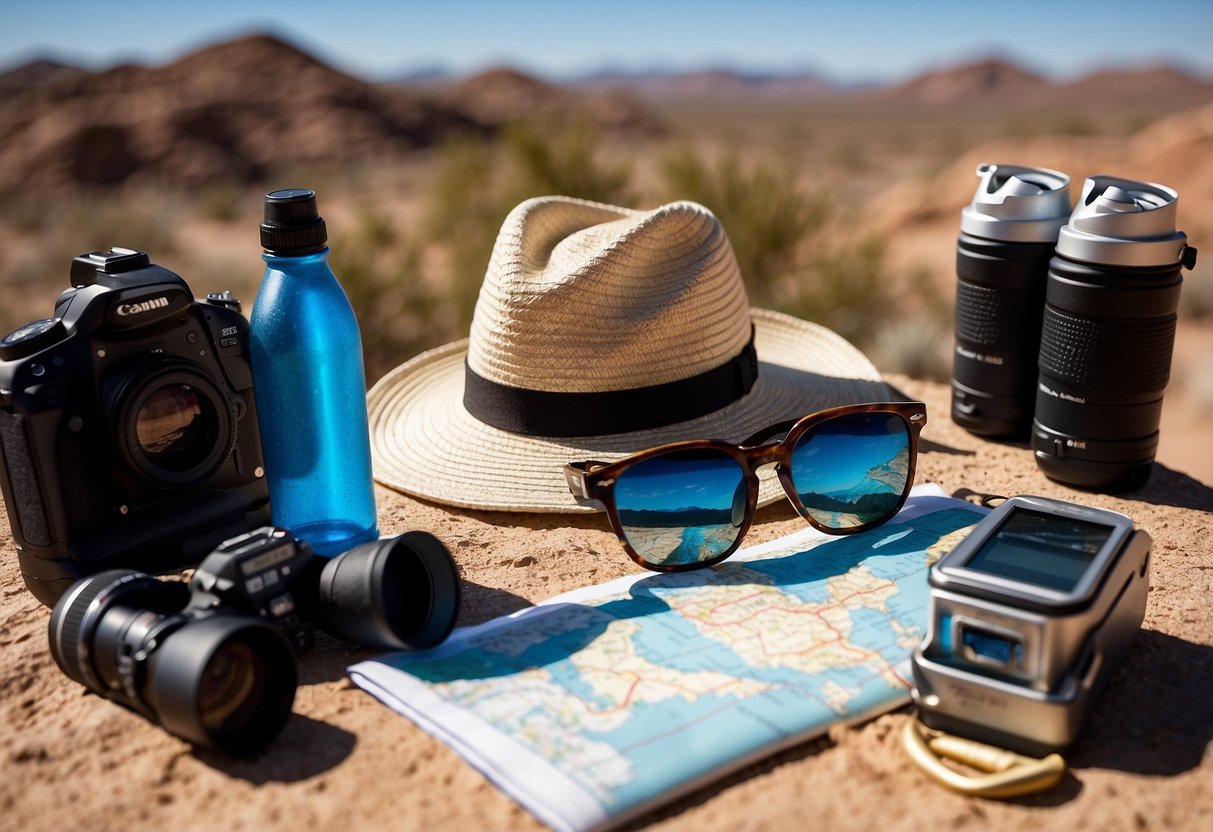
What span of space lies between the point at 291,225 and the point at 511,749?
112cm

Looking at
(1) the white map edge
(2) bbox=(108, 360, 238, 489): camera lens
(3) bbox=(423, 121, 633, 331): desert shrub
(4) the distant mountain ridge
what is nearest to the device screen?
(1) the white map edge

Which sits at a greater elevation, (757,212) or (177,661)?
(177,661)

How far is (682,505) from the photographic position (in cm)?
229

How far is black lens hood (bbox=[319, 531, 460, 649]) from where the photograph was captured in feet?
6.02

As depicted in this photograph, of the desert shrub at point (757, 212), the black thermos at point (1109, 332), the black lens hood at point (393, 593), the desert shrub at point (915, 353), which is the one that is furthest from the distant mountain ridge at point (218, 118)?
the black lens hood at point (393, 593)

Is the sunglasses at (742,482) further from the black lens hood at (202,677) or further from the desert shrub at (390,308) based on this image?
the desert shrub at (390,308)

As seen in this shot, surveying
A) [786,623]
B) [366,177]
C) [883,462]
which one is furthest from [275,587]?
[366,177]

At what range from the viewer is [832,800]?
1.56 meters

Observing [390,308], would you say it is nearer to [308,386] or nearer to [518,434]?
[518,434]

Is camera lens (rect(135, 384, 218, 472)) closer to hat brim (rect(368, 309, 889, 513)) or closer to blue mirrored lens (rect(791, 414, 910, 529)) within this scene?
hat brim (rect(368, 309, 889, 513))

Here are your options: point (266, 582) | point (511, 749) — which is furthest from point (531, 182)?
point (511, 749)

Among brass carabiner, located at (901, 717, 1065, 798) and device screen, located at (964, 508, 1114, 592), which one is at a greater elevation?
device screen, located at (964, 508, 1114, 592)

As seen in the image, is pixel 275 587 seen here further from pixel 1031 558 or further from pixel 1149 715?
pixel 1149 715

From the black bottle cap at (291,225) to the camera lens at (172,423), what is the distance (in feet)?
1.14
